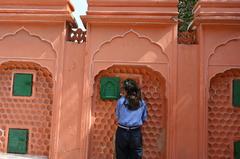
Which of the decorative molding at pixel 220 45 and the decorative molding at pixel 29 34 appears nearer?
the decorative molding at pixel 220 45

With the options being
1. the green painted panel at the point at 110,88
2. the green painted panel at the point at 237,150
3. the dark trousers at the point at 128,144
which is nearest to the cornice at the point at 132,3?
the green painted panel at the point at 110,88

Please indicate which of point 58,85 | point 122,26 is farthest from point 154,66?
point 58,85

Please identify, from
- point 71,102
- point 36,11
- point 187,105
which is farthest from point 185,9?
point 71,102

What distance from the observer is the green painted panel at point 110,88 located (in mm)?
4789

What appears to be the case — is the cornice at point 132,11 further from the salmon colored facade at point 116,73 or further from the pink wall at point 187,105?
the pink wall at point 187,105

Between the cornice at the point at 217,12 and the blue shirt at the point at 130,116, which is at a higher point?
the cornice at the point at 217,12

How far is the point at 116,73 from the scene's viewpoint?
16.2 ft

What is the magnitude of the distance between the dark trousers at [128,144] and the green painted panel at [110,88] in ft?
2.57

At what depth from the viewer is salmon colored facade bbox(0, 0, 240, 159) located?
4.63m

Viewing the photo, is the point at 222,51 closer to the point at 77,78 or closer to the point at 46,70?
the point at 77,78

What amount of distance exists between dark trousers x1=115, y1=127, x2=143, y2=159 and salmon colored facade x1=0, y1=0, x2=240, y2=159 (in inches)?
24.6

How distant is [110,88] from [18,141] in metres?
1.81

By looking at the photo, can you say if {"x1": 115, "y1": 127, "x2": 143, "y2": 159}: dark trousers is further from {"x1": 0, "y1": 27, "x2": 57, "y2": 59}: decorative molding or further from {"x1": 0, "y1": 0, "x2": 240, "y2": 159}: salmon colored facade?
{"x1": 0, "y1": 27, "x2": 57, "y2": 59}: decorative molding

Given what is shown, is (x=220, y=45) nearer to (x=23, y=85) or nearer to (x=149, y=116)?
(x=149, y=116)
